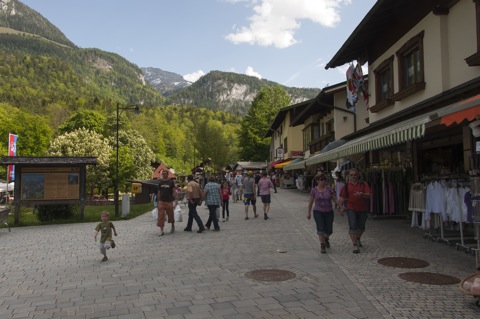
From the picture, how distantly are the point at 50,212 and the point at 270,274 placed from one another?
12126mm

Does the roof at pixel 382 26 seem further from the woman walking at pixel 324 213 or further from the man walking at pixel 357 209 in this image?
the woman walking at pixel 324 213

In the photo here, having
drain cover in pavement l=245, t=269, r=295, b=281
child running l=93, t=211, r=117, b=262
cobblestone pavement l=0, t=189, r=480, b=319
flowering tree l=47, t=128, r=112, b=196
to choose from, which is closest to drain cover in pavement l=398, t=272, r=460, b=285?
cobblestone pavement l=0, t=189, r=480, b=319

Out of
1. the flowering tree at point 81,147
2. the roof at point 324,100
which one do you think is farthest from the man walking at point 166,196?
the flowering tree at point 81,147

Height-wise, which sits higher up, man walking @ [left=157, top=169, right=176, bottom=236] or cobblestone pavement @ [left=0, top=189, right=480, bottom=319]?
man walking @ [left=157, top=169, right=176, bottom=236]

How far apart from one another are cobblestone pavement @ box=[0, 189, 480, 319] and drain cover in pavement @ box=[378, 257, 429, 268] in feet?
0.47

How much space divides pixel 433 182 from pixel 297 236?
11.7ft

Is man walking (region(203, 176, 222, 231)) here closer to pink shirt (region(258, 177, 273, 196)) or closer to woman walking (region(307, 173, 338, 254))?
pink shirt (region(258, 177, 273, 196))

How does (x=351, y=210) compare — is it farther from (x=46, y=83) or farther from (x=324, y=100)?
(x=46, y=83)

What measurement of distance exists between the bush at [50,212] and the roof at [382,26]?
12130 mm

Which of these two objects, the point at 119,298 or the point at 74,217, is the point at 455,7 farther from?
the point at 74,217

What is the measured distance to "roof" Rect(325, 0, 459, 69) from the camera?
10938 millimetres

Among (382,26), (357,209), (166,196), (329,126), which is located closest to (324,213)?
(357,209)

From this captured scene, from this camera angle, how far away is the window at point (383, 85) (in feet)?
45.1

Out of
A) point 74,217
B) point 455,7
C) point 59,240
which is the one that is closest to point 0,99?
point 74,217
